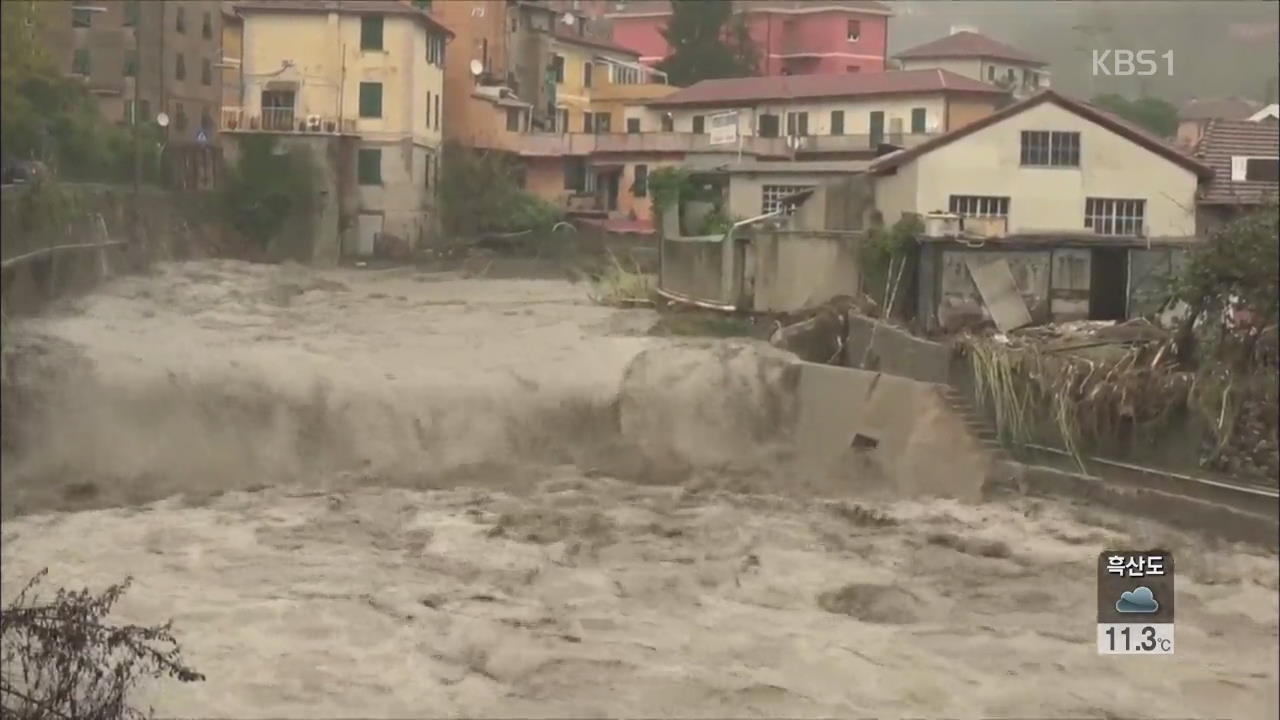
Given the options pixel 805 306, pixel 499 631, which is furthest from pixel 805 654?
pixel 805 306

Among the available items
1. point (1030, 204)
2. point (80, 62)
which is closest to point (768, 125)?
point (1030, 204)

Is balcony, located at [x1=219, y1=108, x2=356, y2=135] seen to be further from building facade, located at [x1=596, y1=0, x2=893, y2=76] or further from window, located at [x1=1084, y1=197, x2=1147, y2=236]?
window, located at [x1=1084, y1=197, x2=1147, y2=236]

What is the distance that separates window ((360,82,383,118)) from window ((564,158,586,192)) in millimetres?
339

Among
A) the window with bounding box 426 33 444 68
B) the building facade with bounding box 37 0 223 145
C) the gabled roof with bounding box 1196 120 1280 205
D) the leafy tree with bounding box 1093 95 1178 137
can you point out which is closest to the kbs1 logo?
the leafy tree with bounding box 1093 95 1178 137

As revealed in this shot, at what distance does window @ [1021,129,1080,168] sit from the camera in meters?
2.19

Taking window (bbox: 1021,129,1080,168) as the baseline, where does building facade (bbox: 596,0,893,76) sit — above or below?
above

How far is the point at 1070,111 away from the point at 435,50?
1.08 m

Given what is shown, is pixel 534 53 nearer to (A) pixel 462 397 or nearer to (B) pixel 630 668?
(A) pixel 462 397

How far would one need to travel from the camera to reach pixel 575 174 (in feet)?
7.91

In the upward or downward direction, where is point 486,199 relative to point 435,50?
downward

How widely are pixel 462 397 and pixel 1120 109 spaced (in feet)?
4.55

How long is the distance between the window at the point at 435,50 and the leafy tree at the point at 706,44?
401mm

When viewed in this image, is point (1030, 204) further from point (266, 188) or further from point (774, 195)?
point (266, 188)
